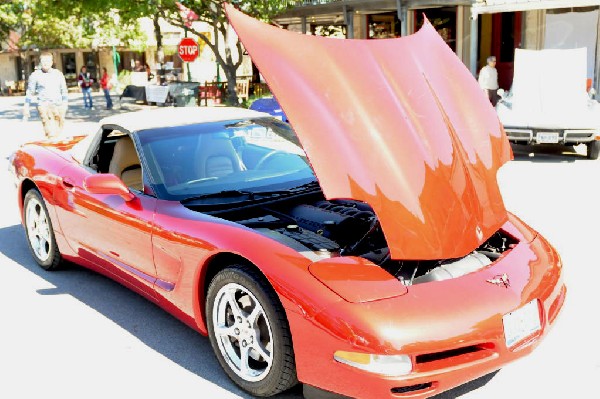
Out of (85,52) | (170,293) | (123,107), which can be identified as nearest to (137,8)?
(123,107)

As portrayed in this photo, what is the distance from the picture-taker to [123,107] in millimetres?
28172

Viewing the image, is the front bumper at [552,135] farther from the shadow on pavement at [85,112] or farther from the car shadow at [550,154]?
the shadow on pavement at [85,112]

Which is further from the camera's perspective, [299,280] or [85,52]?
[85,52]

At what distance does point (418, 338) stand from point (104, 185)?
224 centimetres

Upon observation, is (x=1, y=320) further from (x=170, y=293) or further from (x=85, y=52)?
(x=85, y=52)

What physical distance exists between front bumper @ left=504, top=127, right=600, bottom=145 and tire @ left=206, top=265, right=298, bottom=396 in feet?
28.0

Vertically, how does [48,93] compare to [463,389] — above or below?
above

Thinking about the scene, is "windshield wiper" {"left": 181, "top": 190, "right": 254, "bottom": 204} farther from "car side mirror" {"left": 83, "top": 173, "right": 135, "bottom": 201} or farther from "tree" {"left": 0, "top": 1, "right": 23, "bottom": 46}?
"tree" {"left": 0, "top": 1, "right": 23, "bottom": 46}

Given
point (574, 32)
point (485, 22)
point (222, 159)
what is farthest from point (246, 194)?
point (485, 22)

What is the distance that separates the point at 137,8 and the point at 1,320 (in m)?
17.3

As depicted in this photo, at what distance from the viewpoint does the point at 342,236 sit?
3939 mm

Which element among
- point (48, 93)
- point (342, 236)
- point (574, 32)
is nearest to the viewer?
point (342, 236)

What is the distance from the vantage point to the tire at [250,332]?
3193 millimetres

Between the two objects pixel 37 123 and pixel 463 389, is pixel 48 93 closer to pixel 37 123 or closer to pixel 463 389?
pixel 37 123
